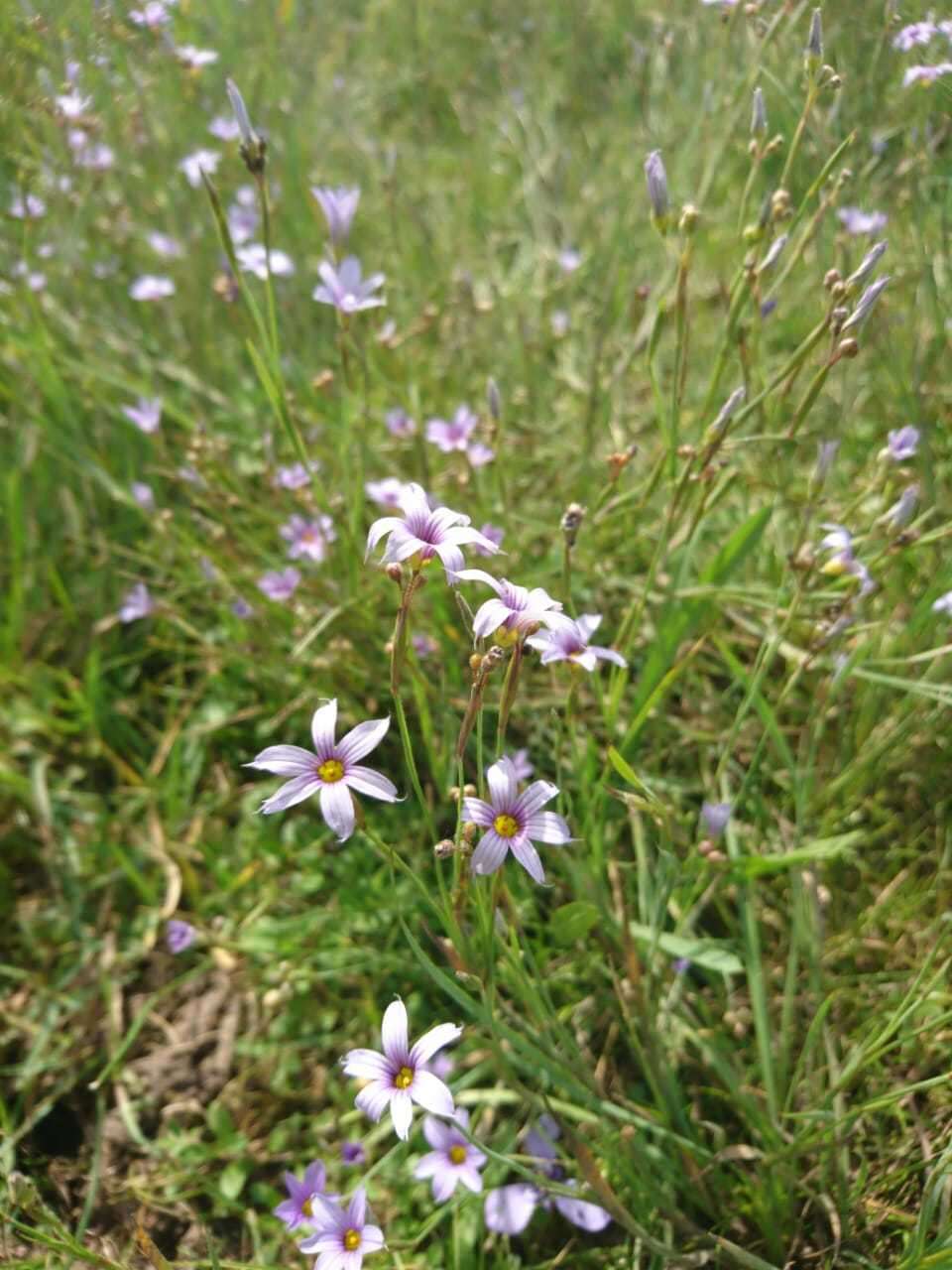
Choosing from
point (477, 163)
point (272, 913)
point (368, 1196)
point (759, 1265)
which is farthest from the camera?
point (477, 163)

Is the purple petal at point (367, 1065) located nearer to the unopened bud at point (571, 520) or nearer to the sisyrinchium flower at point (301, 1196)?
the sisyrinchium flower at point (301, 1196)

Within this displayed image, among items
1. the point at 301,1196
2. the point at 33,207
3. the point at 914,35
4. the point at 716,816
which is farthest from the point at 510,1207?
the point at 33,207

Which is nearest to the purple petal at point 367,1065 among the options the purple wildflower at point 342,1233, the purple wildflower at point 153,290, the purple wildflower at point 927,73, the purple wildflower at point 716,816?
the purple wildflower at point 342,1233

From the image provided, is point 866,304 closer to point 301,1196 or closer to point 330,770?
point 330,770

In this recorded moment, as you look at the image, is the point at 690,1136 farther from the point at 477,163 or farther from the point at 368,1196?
the point at 477,163

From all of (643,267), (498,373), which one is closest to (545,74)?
(643,267)
